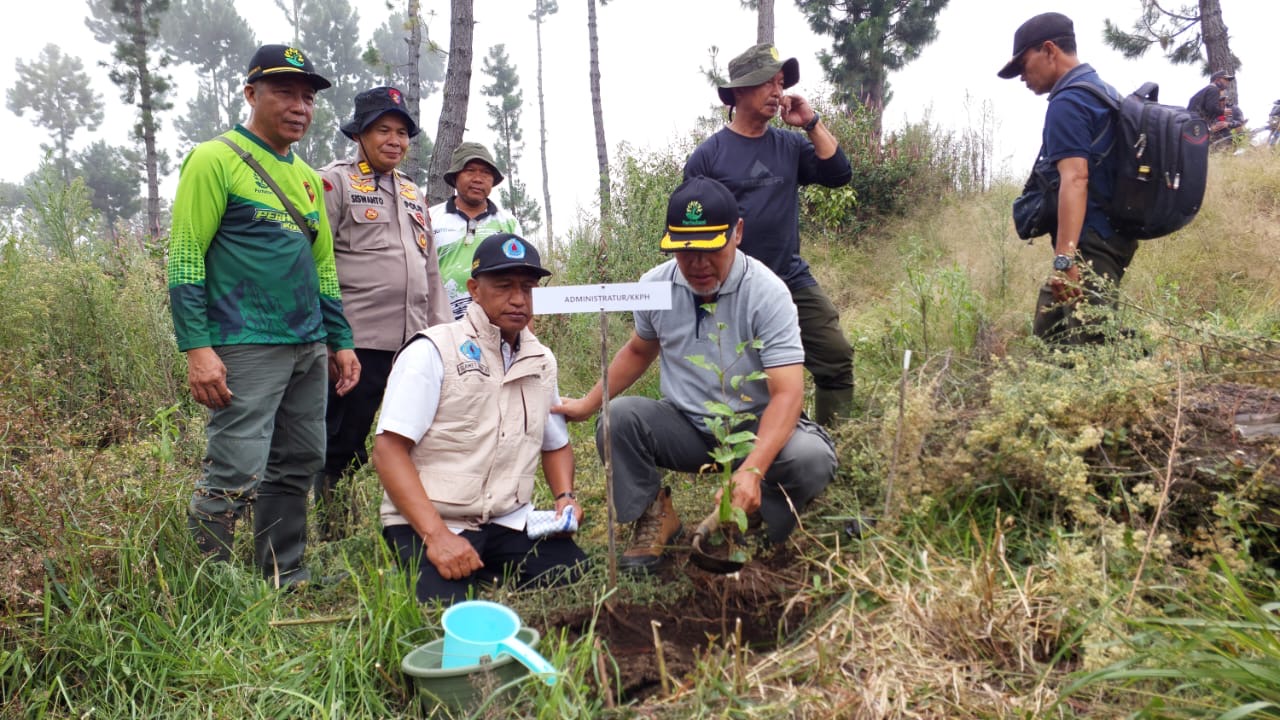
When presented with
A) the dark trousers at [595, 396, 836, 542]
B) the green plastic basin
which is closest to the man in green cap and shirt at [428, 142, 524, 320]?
the dark trousers at [595, 396, 836, 542]

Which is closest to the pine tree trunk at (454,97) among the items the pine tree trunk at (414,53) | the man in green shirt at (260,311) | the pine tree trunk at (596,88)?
the pine tree trunk at (414,53)

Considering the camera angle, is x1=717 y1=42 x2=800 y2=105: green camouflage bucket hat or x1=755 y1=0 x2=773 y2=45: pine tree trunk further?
x1=755 y1=0 x2=773 y2=45: pine tree trunk

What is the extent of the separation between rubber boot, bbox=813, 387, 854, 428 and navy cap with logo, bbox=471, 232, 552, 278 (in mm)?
1580

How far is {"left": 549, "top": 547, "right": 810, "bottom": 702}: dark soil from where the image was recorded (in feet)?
6.94

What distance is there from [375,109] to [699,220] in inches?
67.7

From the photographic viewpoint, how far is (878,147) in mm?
11086

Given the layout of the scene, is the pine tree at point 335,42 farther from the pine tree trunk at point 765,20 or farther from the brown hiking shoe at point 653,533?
the brown hiking shoe at point 653,533

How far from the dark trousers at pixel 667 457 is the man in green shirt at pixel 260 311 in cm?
120

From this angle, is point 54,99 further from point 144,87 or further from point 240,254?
point 240,254

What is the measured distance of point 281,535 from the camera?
9.91 ft

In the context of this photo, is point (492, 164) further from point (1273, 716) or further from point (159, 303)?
point (1273, 716)

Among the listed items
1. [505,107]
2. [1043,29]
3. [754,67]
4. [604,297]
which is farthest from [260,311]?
[505,107]

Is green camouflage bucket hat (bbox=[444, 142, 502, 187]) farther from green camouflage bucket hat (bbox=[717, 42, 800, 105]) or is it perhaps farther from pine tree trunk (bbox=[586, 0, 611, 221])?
pine tree trunk (bbox=[586, 0, 611, 221])

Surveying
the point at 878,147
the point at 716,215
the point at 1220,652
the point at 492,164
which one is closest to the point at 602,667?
the point at 1220,652
